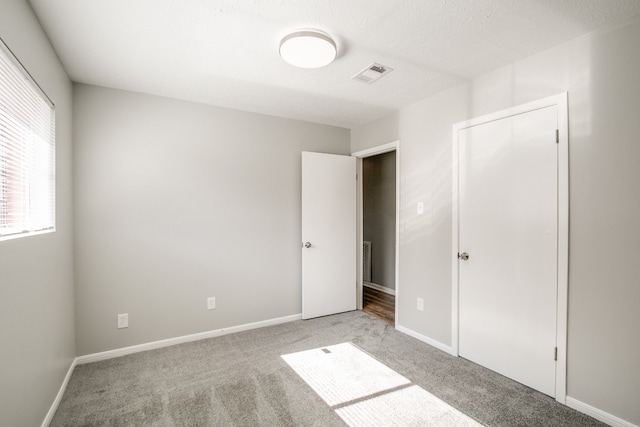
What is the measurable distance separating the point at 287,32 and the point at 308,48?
0.16 metres

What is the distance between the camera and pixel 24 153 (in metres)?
1.63

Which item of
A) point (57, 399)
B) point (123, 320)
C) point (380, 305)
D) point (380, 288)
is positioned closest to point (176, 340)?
point (123, 320)

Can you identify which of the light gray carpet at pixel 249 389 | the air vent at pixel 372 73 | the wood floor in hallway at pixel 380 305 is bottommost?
the wood floor in hallway at pixel 380 305

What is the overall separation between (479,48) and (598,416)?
7.98ft

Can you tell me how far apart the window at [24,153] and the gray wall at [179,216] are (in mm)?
617

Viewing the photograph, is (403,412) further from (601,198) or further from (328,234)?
(328,234)

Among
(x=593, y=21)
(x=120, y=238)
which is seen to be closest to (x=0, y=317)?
(x=120, y=238)

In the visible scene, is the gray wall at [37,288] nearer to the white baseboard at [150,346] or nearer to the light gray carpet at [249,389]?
the white baseboard at [150,346]

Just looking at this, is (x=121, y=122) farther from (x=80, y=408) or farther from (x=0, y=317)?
(x=80, y=408)

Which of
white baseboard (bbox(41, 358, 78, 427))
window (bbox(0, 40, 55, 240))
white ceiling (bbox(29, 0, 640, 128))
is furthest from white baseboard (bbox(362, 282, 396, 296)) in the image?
window (bbox(0, 40, 55, 240))

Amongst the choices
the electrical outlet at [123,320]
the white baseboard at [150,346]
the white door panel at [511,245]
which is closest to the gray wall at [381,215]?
the white baseboard at [150,346]

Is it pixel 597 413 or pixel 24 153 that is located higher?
pixel 24 153

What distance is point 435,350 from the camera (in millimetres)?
2805

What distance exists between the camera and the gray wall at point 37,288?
4.43 feet
